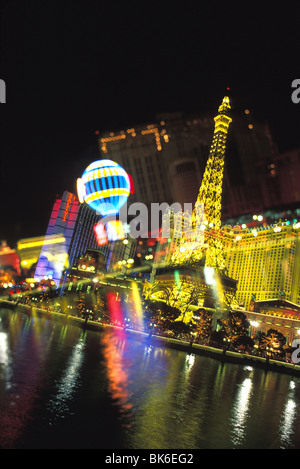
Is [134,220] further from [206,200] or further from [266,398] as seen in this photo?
[266,398]

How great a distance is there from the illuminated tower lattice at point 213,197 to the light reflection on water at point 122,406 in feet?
116

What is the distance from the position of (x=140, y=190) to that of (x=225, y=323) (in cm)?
2843

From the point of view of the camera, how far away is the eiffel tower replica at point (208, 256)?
159ft

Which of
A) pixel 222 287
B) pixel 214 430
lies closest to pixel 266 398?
pixel 214 430

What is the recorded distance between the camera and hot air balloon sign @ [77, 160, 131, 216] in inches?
1480

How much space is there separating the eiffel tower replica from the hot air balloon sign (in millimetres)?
14685

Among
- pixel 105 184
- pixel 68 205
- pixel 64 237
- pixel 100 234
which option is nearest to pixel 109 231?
pixel 100 234

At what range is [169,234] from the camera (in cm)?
6291

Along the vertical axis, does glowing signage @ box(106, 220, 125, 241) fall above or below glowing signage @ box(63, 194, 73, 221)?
below

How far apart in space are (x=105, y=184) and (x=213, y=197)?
58.6 ft

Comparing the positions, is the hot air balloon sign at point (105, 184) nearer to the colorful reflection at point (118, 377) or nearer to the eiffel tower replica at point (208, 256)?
the eiffel tower replica at point (208, 256)

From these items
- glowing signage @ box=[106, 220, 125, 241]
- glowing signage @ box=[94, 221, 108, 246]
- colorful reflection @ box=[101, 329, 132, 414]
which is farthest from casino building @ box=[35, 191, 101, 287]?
colorful reflection @ box=[101, 329, 132, 414]

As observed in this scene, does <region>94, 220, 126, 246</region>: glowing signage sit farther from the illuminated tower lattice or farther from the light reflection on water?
the light reflection on water

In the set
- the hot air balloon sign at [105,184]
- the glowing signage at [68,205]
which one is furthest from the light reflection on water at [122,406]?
the glowing signage at [68,205]
